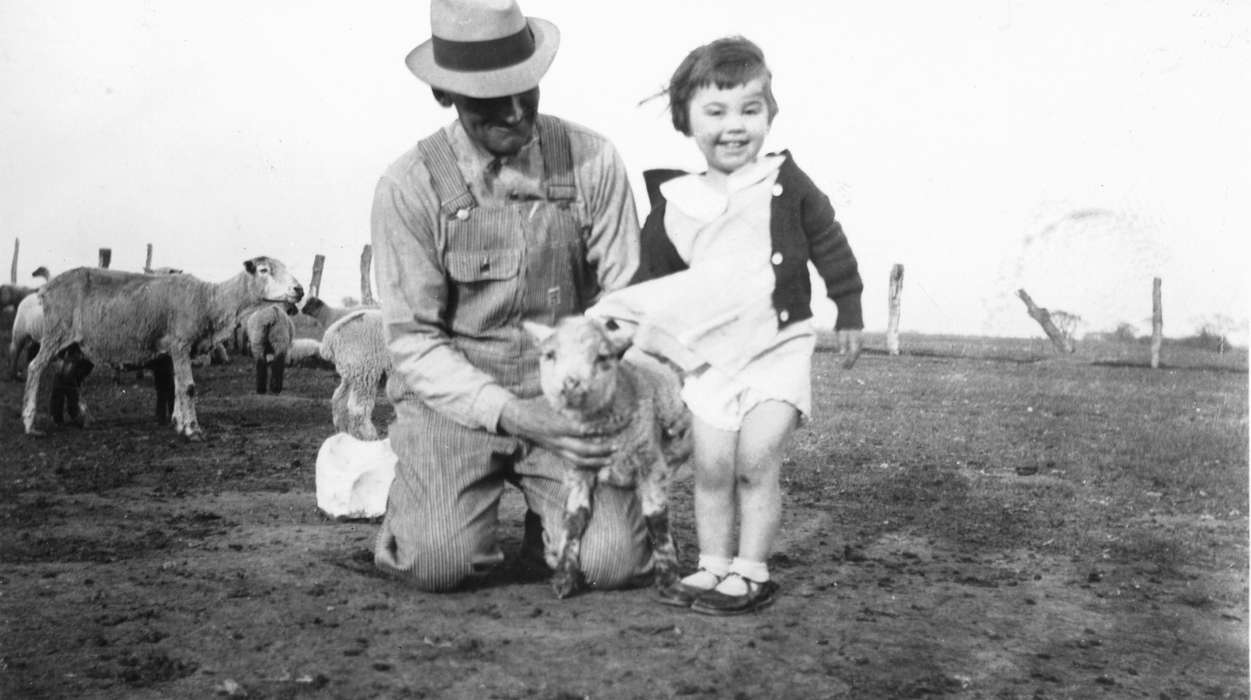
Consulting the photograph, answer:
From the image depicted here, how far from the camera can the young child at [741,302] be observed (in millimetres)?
3750

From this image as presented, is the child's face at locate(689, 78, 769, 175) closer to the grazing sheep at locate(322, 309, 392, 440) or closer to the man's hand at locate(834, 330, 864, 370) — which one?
the man's hand at locate(834, 330, 864, 370)

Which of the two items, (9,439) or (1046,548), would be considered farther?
A: (9,439)

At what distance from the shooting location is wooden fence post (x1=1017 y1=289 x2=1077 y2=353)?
24459 mm

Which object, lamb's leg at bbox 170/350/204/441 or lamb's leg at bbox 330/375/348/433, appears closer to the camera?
lamb's leg at bbox 330/375/348/433

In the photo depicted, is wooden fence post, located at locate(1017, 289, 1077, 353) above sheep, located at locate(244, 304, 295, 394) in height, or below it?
above

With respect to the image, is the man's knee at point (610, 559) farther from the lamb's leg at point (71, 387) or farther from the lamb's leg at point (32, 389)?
the lamb's leg at point (71, 387)

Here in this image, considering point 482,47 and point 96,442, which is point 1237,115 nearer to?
point 482,47

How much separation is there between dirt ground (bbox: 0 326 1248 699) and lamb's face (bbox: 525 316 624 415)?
719 mm

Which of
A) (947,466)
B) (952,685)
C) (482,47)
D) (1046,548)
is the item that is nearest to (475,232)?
(482,47)

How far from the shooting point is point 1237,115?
3.87m

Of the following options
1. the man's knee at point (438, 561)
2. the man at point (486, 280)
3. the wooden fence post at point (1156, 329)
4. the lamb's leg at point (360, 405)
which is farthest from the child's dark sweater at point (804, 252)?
the wooden fence post at point (1156, 329)

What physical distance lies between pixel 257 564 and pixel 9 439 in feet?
19.8

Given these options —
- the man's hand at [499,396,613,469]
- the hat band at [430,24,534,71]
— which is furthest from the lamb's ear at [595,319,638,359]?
the hat band at [430,24,534,71]

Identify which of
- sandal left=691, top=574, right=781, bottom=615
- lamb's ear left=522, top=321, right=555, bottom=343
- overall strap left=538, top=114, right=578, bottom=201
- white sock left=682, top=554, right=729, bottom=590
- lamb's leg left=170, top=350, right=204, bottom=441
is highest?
overall strap left=538, top=114, right=578, bottom=201
